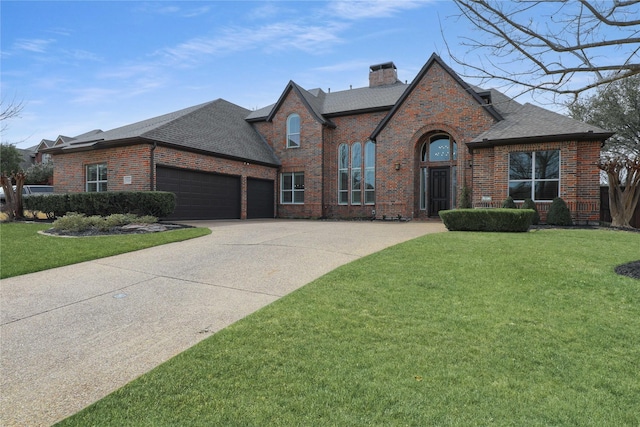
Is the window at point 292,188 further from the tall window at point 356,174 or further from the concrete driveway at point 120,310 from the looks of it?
the concrete driveway at point 120,310

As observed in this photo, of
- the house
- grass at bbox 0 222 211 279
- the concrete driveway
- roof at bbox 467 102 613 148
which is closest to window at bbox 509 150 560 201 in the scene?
the house

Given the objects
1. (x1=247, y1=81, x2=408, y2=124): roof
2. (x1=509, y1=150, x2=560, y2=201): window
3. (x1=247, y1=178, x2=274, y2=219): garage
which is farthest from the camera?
(x1=247, y1=81, x2=408, y2=124): roof

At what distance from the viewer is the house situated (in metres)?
14.7

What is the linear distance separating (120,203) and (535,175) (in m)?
16.2

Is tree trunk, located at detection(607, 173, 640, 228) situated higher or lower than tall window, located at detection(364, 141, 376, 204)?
lower

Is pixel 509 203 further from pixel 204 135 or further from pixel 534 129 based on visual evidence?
pixel 204 135

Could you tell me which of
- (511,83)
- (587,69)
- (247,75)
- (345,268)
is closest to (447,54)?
(511,83)

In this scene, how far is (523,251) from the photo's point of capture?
24.7 ft

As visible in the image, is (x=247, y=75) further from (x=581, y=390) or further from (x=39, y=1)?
(x=581, y=390)

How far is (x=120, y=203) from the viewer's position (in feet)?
46.7

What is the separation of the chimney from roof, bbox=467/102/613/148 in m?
8.62

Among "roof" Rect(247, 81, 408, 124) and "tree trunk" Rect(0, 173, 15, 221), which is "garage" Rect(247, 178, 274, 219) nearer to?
"roof" Rect(247, 81, 408, 124)

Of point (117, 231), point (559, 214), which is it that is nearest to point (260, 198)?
point (117, 231)

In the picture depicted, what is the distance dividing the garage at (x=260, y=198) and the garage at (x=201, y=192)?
97 cm
